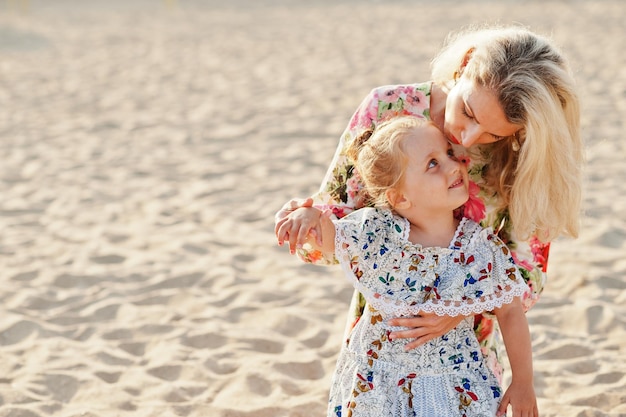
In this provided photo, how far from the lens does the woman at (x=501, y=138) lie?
2.20 metres

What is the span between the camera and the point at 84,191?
5625mm

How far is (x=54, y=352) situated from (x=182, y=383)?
1.99ft

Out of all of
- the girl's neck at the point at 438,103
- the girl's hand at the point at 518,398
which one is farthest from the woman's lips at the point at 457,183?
the girl's hand at the point at 518,398

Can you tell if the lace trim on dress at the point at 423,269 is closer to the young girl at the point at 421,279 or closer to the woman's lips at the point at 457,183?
the young girl at the point at 421,279

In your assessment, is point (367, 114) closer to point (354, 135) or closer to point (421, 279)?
point (354, 135)

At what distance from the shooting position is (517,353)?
89.0 inches

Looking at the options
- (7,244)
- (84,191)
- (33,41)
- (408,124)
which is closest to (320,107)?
(84,191)

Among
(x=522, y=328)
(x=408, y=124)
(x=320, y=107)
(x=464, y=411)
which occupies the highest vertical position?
(x=408, y=124)

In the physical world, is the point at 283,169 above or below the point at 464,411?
below

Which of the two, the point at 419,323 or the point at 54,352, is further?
the point at 54,352

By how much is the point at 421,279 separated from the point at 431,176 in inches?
10.6

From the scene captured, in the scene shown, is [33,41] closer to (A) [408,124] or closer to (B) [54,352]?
(B) [54,352]

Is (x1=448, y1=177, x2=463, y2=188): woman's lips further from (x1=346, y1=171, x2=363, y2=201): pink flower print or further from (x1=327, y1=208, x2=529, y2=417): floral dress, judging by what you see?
(x1=346, y1=171, x2=363, y2=201): pink flower print

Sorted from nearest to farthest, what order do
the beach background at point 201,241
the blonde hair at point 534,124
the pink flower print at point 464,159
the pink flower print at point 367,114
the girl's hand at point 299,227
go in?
the blonde hair at point 534,124, the girl's hand at point 299,227, the pink flower print at point 464,159, the pink flower print at point 367,114, the beach background at point 201,241
